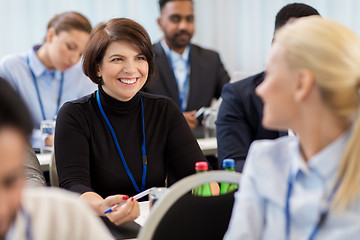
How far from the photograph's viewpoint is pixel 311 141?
1.12 meters

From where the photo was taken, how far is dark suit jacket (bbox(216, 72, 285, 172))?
2211mm

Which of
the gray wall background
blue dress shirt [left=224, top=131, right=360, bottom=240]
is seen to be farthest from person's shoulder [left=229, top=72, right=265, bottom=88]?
Answer: the gray wall background

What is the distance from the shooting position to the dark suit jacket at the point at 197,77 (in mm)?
4051

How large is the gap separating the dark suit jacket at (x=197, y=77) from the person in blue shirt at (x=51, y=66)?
2.54 feet

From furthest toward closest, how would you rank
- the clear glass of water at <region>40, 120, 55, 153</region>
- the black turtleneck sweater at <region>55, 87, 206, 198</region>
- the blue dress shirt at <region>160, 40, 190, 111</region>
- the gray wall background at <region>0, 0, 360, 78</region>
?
1. the gray wall background at <region>0, 0, 360, 78</region>
2. the blue dress shirt at <region>160, 40, 190, 111</region>
3. the clear glass of water at <region>40, 120, 55, 153</region>
4. the black turtleneck sweater at <region>55, 87, 206, 198</region>

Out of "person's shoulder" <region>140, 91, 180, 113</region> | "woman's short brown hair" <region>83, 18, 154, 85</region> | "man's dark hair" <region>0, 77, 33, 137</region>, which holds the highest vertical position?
"man's dark hair" <region>0, 77, 33, 137</region>

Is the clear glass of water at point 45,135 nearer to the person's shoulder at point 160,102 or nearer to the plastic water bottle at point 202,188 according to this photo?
the person's shoulder at point 160,102

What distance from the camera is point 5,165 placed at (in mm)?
→ 787

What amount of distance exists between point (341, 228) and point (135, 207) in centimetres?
71

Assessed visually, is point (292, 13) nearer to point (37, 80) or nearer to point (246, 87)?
point (246, 87)

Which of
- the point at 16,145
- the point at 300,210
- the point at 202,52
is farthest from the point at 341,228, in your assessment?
the point at 202,52

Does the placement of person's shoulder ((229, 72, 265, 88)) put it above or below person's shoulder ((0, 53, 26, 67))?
above

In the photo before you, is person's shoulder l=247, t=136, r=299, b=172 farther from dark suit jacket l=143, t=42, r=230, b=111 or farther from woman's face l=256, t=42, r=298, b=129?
dark suit jacket l=143, t=42, r=230, b=111

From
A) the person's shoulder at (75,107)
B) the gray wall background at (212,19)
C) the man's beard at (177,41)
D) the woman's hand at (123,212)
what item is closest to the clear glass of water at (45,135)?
the person's shoulder at (75,107)
